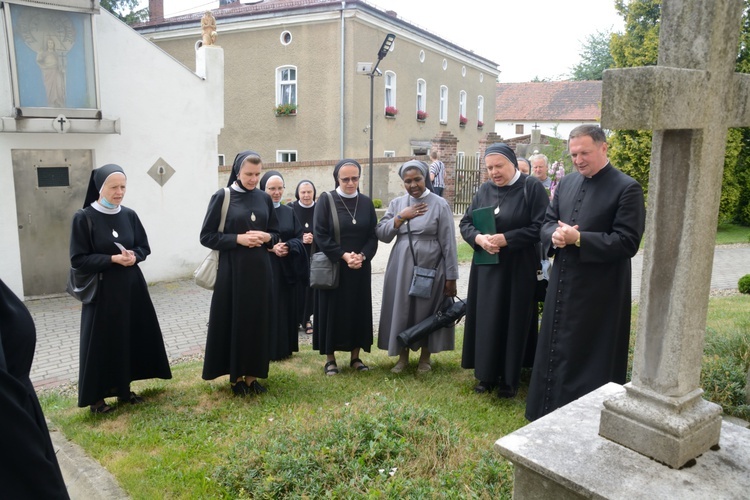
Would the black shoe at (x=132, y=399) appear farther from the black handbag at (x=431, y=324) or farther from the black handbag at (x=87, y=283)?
the black handbag at (x=431, y=324)

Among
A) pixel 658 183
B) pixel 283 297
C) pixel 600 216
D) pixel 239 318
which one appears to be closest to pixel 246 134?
pixel 283 297

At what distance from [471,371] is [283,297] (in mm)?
2327

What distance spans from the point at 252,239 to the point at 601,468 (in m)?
3.76

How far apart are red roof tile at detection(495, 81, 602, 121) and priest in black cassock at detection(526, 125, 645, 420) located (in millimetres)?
42866

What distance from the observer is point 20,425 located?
225cm

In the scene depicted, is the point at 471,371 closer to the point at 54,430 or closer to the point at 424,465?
the point at 424,465

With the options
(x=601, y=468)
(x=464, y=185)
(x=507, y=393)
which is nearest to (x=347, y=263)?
(x=507, y=393)

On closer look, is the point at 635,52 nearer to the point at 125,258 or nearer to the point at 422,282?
the point at 422,282

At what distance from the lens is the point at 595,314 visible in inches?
171

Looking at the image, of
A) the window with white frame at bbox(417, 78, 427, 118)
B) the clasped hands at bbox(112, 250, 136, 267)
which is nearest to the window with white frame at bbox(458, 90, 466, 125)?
the window with white frame at bbox(417, 78, 427, 118)

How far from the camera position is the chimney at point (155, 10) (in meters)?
28.0

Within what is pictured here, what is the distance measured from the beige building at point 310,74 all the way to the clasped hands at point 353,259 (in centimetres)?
1687

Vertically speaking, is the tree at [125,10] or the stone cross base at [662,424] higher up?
the tree at [125,10]

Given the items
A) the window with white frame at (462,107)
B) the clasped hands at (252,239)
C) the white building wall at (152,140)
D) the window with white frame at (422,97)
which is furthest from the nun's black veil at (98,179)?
the window with white frame at (462,107)
